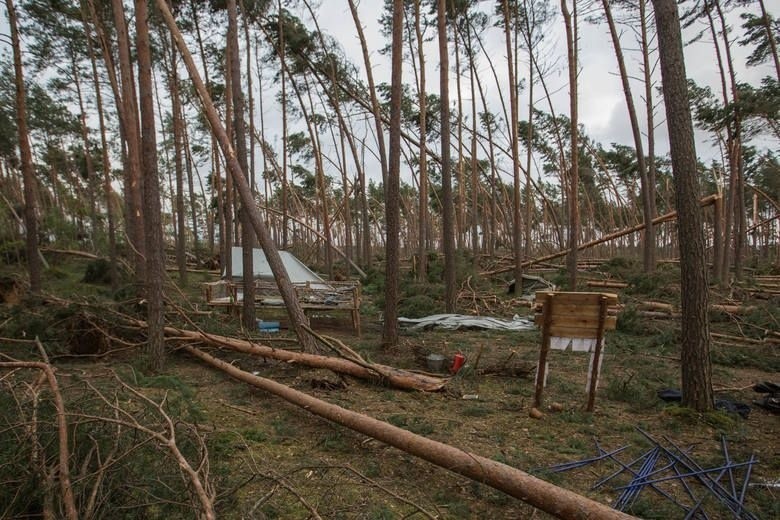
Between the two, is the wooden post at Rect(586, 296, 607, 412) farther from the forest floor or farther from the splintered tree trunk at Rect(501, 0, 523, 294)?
the splintered tree trunk at Rect(501, 0, 523, 294)

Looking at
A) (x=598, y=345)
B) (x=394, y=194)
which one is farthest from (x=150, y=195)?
(x=598, y=345)

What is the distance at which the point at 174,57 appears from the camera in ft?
47.9

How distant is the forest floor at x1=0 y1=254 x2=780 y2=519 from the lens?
329cm

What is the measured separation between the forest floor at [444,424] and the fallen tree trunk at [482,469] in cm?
21

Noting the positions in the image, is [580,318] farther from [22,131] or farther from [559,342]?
[22,131]

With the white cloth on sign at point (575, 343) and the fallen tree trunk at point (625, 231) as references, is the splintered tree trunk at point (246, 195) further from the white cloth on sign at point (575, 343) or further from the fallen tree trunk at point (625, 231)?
the fallen tree trunk at point (625, 231)

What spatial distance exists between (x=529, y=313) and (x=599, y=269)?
6605 mm

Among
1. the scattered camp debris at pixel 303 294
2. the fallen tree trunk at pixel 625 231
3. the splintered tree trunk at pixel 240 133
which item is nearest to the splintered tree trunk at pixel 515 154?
the fallen tree trunk at pixel 625 231

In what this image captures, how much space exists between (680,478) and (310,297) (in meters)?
8.52

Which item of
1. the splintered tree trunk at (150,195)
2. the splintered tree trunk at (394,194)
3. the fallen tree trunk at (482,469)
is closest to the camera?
the fallen tree trunk at (482,469)

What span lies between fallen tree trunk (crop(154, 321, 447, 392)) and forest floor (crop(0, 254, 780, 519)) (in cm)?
14

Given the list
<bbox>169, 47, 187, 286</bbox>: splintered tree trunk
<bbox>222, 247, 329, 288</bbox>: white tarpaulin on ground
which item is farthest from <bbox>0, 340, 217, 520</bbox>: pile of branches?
<bbox>169, 47, 187, 286</bbox>: splintered tree trunk

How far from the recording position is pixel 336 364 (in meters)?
6.34

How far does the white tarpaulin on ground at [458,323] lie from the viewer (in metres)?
10.1
